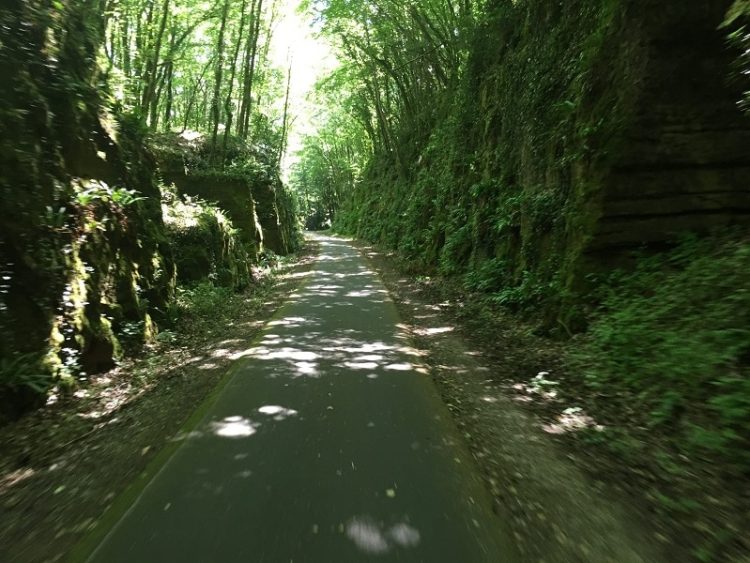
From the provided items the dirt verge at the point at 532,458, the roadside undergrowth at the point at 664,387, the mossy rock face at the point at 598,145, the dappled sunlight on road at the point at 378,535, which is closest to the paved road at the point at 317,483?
the dappled sunlight on road at the point at 378,535

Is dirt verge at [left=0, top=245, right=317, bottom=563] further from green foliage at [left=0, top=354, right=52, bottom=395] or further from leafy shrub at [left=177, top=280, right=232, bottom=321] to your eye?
leafy shrub at [left=177, top=280, right=232, bottom=321]

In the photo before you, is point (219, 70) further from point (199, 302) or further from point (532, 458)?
point (532, 458)

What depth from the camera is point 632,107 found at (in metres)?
7.65

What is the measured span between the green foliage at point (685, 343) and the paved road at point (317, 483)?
2.08 metres

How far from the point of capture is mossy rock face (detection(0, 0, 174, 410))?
5.77 meters

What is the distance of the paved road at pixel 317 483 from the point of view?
322cm

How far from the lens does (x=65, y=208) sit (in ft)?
22.3

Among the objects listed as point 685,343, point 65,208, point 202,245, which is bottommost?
point 202,245

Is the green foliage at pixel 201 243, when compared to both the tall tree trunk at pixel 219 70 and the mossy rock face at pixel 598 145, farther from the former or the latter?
the mossy rock face at pixel 598 145

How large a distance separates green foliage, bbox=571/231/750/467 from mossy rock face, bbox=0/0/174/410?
21.9ft

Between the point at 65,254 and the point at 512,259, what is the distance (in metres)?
8.89

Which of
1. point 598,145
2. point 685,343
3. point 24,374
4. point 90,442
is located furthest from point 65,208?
point 598,145

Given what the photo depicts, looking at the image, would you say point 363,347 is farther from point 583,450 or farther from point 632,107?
point 632,107

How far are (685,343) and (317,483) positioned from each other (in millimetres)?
4155
